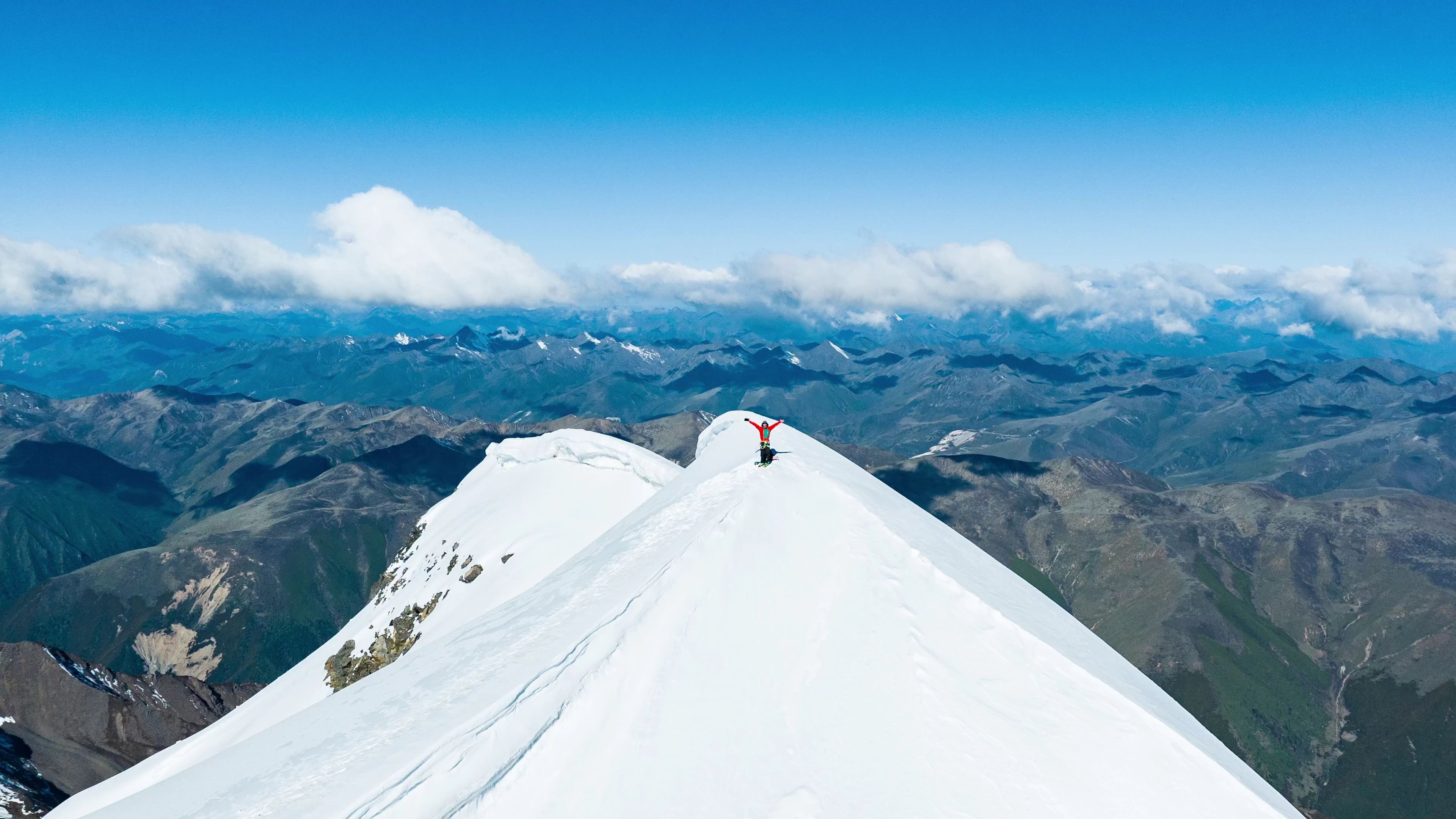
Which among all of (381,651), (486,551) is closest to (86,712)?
(381,651)

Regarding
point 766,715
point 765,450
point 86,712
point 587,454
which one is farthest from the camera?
point 86,712

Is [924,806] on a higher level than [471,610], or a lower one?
higher

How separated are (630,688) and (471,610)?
5195cm

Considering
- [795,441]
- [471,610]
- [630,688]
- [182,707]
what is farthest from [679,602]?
[182,707]

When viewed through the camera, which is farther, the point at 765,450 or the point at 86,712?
the point at 86,712

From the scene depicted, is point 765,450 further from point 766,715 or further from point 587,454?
point 587,454

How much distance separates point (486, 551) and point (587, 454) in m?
18.7

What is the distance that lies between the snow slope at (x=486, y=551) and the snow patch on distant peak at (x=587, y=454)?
186 millimetres

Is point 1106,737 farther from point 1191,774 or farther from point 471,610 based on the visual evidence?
point 471,610

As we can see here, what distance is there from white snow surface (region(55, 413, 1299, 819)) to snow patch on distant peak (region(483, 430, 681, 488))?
50540 mm

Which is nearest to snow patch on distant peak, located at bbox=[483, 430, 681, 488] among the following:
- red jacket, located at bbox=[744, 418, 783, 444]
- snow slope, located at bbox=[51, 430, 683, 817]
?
snow slope, located at bbox=[51, 430, 683, 817]

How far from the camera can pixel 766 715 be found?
72.0 ft

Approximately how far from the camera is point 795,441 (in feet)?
167

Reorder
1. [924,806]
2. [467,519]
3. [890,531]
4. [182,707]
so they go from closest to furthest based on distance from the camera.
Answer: [924,806] < [890,531] < [467,519] < [182,707]
